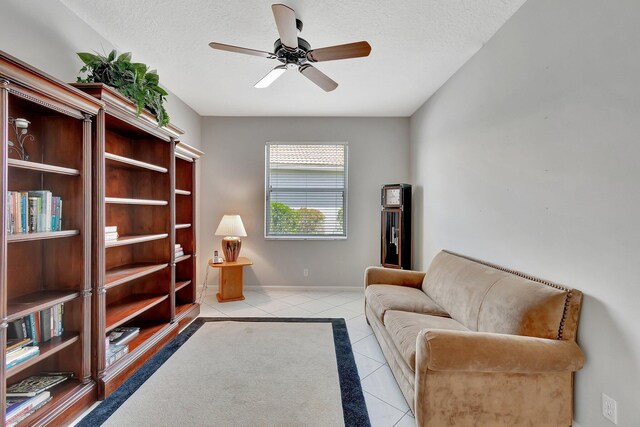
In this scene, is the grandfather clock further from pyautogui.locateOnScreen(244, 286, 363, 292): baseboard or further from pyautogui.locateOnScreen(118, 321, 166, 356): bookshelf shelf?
pyautogui.locateOnScreen(118, 321, 166, 356): bookshelf shelf

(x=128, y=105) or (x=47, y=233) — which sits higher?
(x=128, y=105)

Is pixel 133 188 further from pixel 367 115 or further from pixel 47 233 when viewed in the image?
pixel 367 115

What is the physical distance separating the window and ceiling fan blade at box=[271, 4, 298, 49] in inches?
94.4

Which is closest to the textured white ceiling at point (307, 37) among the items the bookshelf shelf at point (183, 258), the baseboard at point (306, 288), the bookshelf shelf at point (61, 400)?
the bookshelf shelf at point (183, 258)

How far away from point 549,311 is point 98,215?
2775mm

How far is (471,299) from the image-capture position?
2.12 metres

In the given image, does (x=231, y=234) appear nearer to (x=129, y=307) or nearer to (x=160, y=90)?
(x=129, y=307)

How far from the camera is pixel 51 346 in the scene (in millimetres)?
1618

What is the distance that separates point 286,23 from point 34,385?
260 cm

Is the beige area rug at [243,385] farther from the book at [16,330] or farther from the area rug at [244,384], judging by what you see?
the book at [16,330]

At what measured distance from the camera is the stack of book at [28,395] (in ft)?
4.67

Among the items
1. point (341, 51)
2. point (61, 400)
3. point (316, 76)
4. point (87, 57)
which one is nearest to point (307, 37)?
point (316, 76)

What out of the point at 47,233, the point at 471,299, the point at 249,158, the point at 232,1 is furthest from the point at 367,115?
the point at 47,233

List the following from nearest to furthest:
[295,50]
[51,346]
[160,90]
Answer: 1. [51,346]
2. [295,50]
3. [160,90]
